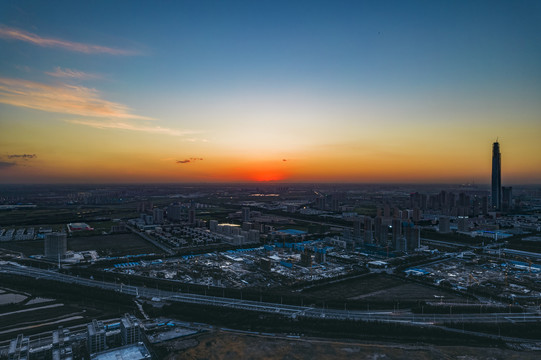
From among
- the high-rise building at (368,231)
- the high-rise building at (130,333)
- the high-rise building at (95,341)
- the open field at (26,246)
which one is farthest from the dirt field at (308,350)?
the open field at (26,246)

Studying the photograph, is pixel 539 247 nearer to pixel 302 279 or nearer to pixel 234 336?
pixel 302 279

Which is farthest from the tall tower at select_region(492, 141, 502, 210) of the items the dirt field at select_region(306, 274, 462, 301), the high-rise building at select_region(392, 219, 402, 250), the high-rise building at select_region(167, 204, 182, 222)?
the high-rise building at select_region(167, 204, 182, 222)

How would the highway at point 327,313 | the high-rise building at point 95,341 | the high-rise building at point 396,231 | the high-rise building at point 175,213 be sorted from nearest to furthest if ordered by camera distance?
1. the high-rise building at point 95,341
2. the highway at point 327,313
3. the high-rise building at point 396,231
4. the high-rise building at point 175,213

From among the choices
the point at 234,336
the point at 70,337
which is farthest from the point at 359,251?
the point at 70,337

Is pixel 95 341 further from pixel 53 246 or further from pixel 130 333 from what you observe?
pixel 53 246

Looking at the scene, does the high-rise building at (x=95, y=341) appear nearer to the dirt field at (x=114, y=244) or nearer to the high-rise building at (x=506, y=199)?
the dirt field at (x=114, y=244)

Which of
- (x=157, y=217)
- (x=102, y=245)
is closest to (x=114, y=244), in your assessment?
(x=102, y=245)

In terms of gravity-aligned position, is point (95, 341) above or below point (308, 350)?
above

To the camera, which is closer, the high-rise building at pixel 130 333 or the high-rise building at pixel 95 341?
the high-rise building at pixel 95 341
